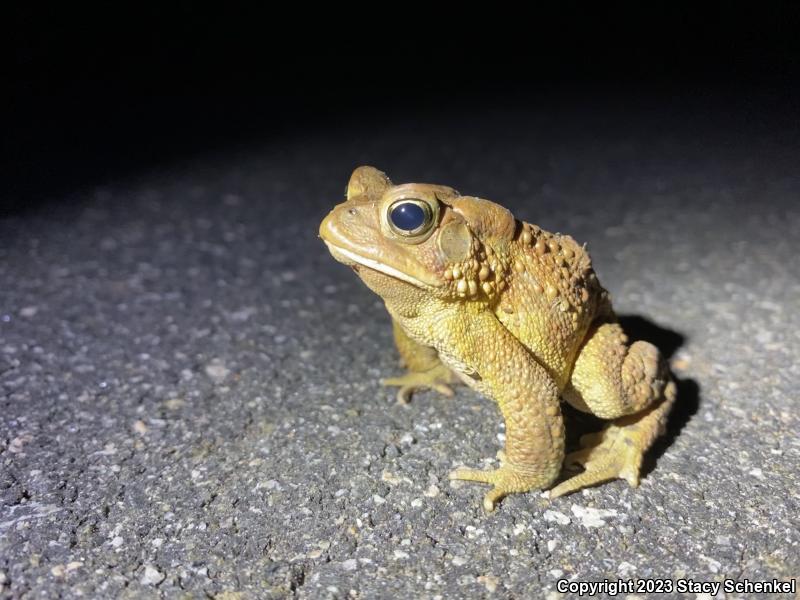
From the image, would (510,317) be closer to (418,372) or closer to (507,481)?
(507,481)

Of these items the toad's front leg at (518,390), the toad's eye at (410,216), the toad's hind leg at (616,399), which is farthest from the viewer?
the toad's hind leg at (616,399)

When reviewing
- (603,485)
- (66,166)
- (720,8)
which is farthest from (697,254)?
(720,8)

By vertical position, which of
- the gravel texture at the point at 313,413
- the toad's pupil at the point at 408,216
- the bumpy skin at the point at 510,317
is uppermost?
the toad's pupil at the point at 408,216

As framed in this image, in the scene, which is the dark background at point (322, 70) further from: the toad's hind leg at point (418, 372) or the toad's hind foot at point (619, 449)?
the toad's hind foot at point (619, 449)

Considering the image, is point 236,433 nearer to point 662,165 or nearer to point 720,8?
point 662,165

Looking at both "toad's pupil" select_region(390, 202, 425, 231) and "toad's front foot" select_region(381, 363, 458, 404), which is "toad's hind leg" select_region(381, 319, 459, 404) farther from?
"toad's pupil" select_region(390, 202, 425, 231)

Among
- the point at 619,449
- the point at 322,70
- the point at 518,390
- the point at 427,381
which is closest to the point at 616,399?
the point at 619,449

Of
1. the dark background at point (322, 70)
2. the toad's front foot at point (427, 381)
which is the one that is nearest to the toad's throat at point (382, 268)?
the toad's front foot at point (427, 381)
